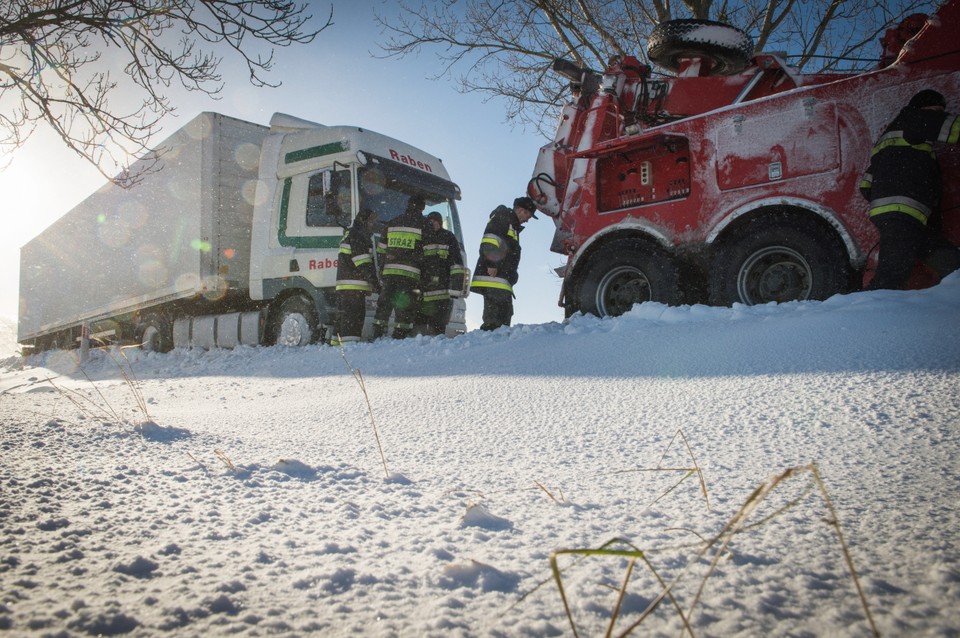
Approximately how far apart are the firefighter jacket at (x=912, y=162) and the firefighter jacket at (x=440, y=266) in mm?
4580

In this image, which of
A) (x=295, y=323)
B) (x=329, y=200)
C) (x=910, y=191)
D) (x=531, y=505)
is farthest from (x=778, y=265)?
(x=295, y=323)

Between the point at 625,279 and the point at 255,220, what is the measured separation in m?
5.38

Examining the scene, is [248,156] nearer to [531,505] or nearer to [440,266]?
[440,266]

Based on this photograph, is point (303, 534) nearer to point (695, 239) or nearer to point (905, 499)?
point (905, 499)

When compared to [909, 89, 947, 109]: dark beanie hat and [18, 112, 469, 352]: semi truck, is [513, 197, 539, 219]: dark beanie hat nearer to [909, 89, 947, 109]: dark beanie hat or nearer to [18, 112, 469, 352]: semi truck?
[18, 112, 469, 352]: semi truck

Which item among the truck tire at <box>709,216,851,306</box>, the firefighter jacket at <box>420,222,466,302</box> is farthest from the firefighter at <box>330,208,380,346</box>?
the truck tire at <box>709,216,851,306</box>

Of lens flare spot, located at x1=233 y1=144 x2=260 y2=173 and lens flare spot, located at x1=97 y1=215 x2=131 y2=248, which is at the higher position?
lens flare spot, located at x1=233 y1=144 x2=260 y2=173

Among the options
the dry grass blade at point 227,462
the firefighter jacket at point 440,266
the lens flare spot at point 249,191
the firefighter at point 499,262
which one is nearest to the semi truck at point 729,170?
the firefighter at point 499,262

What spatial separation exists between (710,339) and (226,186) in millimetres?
7149

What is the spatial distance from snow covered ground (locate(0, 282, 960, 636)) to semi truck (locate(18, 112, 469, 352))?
15.2 ft

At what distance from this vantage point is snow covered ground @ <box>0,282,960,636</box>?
0.65 metres

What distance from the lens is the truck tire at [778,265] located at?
356cm

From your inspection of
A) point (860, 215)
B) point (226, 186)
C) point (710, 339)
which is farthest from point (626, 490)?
point (226, 186)

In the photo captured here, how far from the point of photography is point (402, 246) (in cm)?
617
